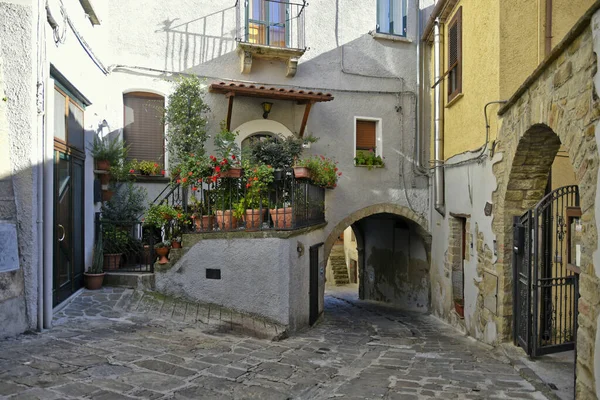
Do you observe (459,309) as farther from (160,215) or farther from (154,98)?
(154,98)

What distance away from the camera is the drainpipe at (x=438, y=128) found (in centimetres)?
1011

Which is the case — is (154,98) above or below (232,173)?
above

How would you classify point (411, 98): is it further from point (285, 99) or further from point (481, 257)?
point (481, 257)

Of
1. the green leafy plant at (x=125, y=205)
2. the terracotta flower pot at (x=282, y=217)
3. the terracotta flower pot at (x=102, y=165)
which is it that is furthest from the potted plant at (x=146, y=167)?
the terracotta flower pot at (x=282, y=217)

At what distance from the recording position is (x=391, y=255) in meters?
13.5

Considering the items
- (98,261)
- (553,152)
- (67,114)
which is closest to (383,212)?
(553,152)

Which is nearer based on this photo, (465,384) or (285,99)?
(465,384)

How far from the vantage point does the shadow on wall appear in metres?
9.66

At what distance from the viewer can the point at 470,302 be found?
8.25 metres

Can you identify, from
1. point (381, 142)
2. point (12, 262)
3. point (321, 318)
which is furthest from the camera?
point (381, 142)

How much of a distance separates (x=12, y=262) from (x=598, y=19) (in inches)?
229

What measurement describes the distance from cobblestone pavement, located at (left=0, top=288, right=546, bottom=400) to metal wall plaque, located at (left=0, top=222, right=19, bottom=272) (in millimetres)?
775

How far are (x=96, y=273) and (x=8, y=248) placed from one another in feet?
8.20

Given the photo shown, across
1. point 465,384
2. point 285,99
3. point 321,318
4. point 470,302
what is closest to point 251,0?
point 285,99
